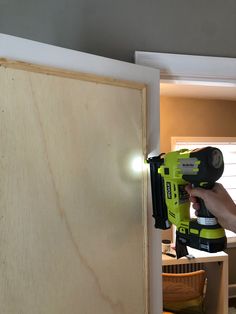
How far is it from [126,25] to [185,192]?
0.76 m

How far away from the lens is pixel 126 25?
1263mm

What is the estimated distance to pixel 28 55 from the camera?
0.88 metres

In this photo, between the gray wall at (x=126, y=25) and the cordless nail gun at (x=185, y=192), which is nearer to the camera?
the cordless nail gun at (x=185, y=192)

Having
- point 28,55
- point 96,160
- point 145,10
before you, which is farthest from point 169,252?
point 28,55

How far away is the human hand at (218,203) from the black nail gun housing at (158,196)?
13 cm

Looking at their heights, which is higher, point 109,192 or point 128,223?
point 109,192

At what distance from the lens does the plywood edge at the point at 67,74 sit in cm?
84

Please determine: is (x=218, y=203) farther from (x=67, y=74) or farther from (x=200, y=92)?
(x=200, y=92)

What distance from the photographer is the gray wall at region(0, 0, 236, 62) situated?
114 cm

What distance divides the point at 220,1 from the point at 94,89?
839 mm

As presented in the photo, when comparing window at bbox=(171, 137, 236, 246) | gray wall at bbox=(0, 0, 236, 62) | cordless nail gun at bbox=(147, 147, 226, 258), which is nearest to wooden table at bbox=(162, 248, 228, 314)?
window at bbox=(171, 137, 236, 246)

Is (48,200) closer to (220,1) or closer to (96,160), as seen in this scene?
(96,160)

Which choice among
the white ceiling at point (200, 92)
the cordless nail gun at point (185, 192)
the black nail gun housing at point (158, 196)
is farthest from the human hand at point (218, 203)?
the white ceiling at point (200, 92)

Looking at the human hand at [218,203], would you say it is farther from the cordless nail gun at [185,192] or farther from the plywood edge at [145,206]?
the plywood edge at [145,206]
